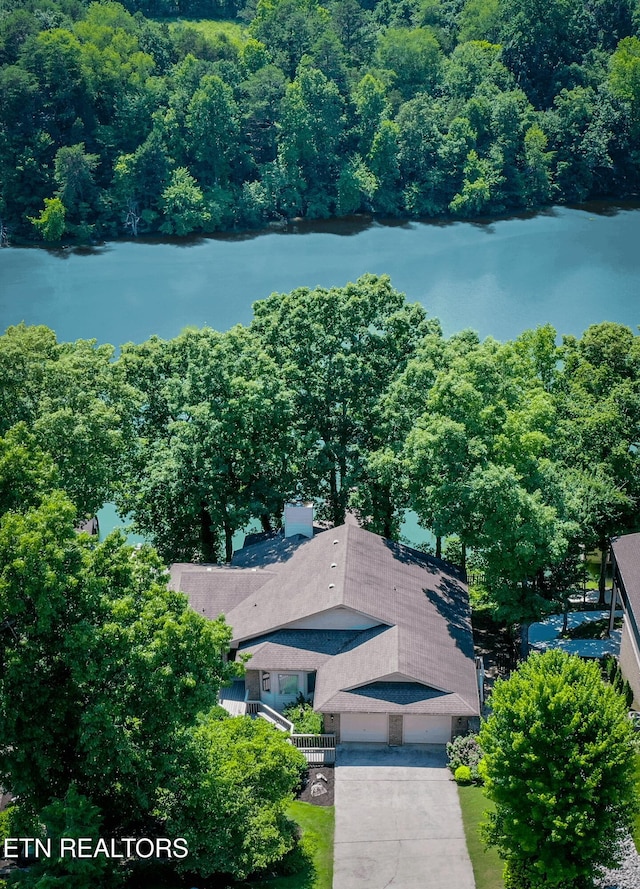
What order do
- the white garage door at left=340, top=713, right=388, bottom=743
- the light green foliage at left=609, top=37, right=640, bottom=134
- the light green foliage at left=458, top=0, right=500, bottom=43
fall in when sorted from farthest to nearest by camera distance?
the light green foliage at left=458, top=0, right=500, bottom=43 → the light green foliage at left=609, top=37, right=640, bottom=134 → the white garage door at left=340, top=713, right=388, bottom=743

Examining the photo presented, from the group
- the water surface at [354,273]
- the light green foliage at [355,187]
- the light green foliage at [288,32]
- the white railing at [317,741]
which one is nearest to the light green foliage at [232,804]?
the white railing at [317,741]

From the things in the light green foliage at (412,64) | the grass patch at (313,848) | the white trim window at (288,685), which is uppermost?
the light green foliage at (412,64)

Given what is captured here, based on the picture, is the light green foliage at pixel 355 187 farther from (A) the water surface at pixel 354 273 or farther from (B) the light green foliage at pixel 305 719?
(B) the light green foliage at pixel 305 719

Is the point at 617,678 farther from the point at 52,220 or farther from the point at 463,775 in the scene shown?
the point at 52,220

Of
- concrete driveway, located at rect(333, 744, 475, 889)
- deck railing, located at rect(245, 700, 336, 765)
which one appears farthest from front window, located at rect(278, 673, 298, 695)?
concrete driveway, located at rect(333, 744, 475, 889)

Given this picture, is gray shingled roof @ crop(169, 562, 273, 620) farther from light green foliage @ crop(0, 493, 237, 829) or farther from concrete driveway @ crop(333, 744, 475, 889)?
light green foliage @ crop(0, 493, 237, 829)

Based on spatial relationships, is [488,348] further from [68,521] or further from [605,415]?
[68,521]
